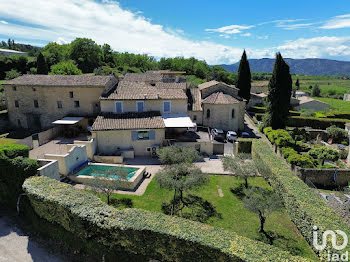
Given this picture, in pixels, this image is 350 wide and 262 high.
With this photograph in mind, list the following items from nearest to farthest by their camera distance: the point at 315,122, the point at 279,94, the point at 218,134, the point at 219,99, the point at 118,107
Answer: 1. the point at 118,107
2. the point at 218,134
3. the point at 219,99
4. the point at 279,94
5. the point at 315,122


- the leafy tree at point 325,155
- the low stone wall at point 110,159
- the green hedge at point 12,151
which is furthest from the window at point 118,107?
the leafy tree at point 325,155

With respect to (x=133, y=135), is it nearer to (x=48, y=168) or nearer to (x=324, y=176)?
(x=48, y=168)

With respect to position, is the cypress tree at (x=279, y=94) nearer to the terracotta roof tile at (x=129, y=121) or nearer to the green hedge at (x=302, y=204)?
the green hedge at (x=302, y=204)

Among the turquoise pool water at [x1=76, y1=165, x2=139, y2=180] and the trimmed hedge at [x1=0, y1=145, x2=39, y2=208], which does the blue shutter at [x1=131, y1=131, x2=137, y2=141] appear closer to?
the turquoise pool water at [x1=76, y1=165, x2=139, y2=180]

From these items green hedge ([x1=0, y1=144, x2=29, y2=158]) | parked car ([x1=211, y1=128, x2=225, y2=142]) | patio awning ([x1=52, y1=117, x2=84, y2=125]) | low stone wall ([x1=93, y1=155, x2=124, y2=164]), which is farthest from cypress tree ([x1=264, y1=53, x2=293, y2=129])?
green hedge ([x1=0, y1=144, x2=29, y2=158])

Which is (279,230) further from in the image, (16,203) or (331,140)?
(331,140)

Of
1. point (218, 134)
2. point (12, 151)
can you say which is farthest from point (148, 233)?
point (218, 134)

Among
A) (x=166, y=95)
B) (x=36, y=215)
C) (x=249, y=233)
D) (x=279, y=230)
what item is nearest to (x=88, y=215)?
(x=36, y=215)
